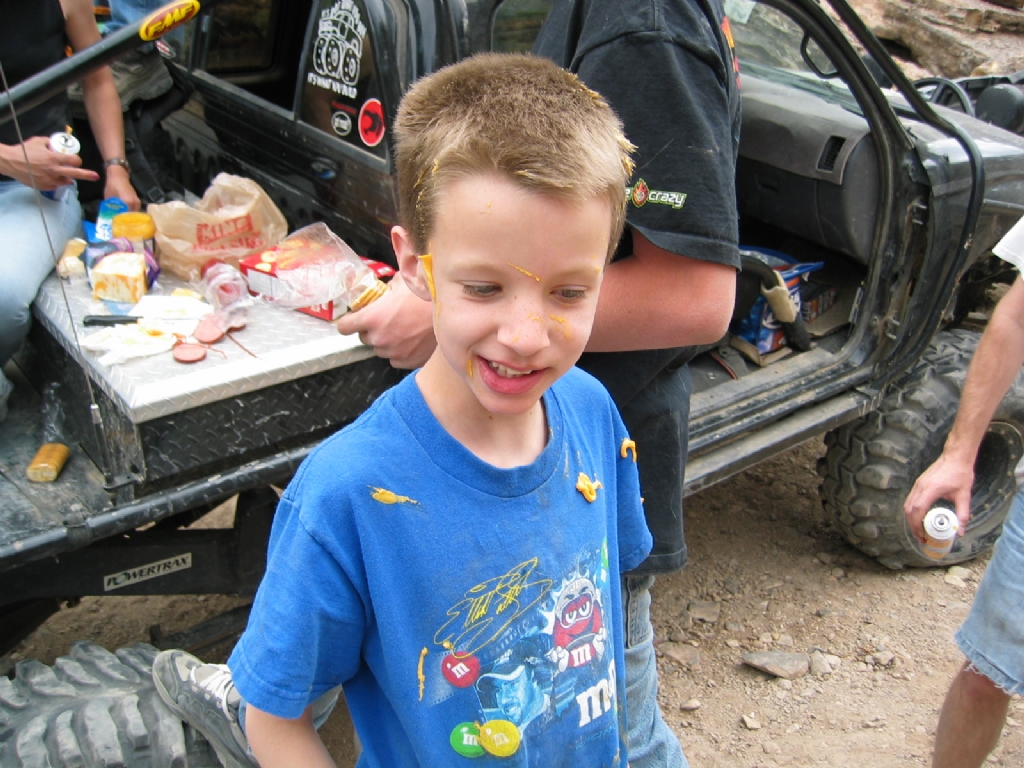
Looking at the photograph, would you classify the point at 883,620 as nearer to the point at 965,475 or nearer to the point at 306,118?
the point at 965,475

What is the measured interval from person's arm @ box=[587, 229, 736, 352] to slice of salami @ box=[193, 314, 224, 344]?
1.09m

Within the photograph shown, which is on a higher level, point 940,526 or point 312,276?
point 312,276

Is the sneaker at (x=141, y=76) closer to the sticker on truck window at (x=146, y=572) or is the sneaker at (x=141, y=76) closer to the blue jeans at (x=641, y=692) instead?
the sticker on truck window at (x=146, y=572)

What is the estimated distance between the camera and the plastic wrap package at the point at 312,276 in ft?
7.88

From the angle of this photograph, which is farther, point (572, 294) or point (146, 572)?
point (146, 572)

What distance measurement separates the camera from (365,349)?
2.23 metres

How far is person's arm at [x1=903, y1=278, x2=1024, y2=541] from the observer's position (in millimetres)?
2213

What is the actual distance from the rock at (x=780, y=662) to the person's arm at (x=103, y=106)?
100 inches

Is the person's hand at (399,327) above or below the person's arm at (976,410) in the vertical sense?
above

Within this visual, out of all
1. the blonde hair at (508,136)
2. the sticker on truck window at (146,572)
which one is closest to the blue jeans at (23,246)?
the sticker on truck window at (146,572)

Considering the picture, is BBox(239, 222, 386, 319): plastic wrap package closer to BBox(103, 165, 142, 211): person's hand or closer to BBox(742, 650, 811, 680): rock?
BBox(103, 165, 142, 211): person's hand

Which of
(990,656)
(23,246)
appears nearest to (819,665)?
(990,656)

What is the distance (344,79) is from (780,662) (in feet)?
7.72

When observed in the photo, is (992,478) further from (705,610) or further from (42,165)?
(42,165)
